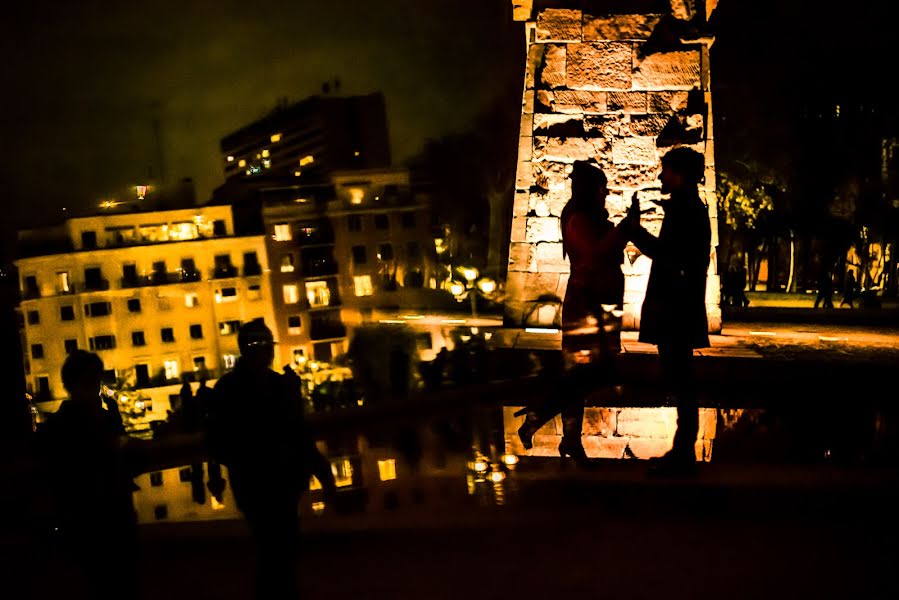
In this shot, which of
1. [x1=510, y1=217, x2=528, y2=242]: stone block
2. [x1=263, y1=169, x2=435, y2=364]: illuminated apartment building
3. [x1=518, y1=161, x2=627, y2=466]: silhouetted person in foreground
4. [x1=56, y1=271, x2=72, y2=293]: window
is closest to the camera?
[x1=518, y1=161, x2=627, y2=466]: silhouetted person in foreground

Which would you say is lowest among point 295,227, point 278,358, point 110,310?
point 278,358

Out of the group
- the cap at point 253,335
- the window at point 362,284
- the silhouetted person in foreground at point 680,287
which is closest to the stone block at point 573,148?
the silhouetted person in foreground at point 680,287

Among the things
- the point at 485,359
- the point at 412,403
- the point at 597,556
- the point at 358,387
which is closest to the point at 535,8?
the point at 485,359

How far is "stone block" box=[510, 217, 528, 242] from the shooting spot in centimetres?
904

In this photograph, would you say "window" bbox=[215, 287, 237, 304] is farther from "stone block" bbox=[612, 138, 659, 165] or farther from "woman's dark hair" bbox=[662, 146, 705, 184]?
"woman's dark hair" bbox=[662, 146, 705, 184]

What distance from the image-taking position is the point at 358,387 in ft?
36.8

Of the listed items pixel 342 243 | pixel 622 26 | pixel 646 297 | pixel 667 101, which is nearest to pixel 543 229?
pixel 667 101

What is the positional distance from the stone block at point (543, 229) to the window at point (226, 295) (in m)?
27.8

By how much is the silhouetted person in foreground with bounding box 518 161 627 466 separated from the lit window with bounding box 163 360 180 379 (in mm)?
35329

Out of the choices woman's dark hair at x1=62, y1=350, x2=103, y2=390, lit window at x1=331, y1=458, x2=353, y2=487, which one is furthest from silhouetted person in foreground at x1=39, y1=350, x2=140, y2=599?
lit window at x1=331, y1=458, x2=353, y2=487

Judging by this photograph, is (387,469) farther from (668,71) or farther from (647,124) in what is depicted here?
(668,71)

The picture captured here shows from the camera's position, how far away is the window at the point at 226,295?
35062mm

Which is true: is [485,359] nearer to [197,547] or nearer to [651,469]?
[651,469]

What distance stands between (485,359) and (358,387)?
10.4 feet
